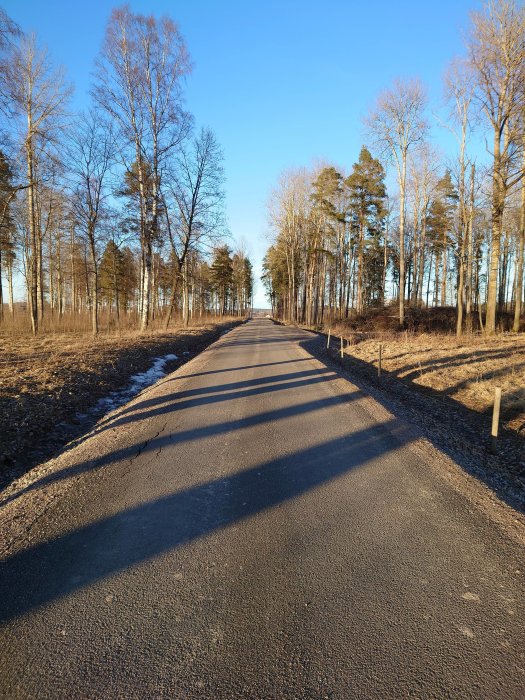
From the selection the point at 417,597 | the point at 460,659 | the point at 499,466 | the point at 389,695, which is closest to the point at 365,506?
the point at 417,597

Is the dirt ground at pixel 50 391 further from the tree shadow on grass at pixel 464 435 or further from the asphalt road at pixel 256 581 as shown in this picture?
the tree shadow on grass at pixel 464 435

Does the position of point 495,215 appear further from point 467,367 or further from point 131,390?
point 131,390

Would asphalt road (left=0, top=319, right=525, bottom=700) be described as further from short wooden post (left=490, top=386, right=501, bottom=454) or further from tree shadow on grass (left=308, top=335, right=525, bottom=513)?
short wooden post (left=490, top=386, right=501, bottom=454)

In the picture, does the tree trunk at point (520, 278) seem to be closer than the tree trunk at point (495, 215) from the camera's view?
No

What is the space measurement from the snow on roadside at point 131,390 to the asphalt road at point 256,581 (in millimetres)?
2655

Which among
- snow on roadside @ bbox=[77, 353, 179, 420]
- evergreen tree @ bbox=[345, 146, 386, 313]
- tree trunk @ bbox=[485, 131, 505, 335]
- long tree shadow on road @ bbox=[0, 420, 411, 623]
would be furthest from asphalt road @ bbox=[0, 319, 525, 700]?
evergreen tree @ bbox=[345, 146, 386, 313]

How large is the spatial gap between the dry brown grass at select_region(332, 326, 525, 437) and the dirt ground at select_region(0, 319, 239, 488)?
28.0 feet

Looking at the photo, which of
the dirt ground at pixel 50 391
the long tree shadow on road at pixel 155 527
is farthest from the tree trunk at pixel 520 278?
the long tree shadow on road at pixel 155 527

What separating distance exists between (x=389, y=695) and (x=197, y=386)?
7.53m

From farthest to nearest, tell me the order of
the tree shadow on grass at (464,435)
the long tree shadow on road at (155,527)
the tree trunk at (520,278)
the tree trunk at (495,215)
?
the tree trunk at (520,278), the tree trunk at (495,215), the tree shadow on grass at (464,435), the long tree shadow on road at (155,527)

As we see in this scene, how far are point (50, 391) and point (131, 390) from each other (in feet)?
7.12

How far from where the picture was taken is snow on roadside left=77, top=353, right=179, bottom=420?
25.0 feet

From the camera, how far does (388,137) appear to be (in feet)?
85.2

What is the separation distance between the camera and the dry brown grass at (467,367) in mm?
9062
